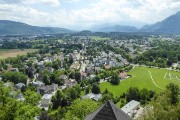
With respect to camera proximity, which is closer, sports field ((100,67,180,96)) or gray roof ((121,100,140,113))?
gray roof ((121,100,140,113))

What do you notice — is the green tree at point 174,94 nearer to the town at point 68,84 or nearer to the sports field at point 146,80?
the town at point 68,84

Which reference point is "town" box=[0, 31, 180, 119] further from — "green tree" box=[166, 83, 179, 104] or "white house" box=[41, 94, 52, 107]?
"green tree" box=[166, 83, 179, 104]

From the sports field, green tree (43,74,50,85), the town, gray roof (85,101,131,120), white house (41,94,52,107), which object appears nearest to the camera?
gray roof (85,101,131,120)

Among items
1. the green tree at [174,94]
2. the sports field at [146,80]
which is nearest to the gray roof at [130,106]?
the green tree at [174,94]

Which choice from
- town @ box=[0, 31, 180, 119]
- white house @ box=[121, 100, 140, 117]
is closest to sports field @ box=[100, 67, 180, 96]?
town @ box=[0, 31, 180, 119]

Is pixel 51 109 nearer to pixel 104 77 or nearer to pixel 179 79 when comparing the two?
pixel 104 77

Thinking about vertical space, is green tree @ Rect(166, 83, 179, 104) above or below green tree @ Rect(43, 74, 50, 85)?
above

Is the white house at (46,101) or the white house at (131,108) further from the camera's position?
the white house at (46,101)

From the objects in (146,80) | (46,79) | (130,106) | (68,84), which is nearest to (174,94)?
(130,106)

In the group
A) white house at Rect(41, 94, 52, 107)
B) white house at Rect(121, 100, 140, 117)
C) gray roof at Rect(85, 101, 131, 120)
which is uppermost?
gray roof at Rect(85, 101, 131, 120)
